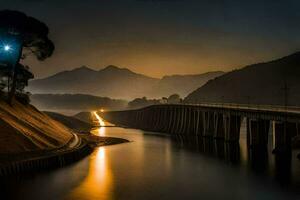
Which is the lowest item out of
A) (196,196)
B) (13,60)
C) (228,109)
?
(196,196)

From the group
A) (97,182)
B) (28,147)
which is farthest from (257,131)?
(28,147)

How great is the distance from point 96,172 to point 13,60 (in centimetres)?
3215

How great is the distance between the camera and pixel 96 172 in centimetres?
6122

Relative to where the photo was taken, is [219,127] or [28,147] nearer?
[28,147]

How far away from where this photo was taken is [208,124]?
391 ft

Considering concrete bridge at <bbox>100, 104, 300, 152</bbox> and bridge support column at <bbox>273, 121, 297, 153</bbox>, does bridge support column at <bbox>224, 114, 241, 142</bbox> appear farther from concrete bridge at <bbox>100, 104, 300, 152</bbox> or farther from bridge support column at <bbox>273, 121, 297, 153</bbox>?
bridge support column at <bbox>273, 121, 297, 153</bbox>

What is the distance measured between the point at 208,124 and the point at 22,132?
6340cm

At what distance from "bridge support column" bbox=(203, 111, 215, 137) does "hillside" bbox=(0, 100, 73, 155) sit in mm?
46669

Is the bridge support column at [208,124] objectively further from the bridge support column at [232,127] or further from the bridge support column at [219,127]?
the bridge support column at [232,127]

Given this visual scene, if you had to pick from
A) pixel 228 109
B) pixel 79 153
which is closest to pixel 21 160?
pixel 79 153

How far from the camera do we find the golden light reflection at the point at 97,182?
1881 inches

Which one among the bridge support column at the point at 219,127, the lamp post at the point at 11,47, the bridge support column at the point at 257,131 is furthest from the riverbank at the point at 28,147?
the bridge support column at the point at 219,127

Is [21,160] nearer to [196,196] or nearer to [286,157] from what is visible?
[196,196]

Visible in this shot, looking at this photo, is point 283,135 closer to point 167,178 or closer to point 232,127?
point 167,178
